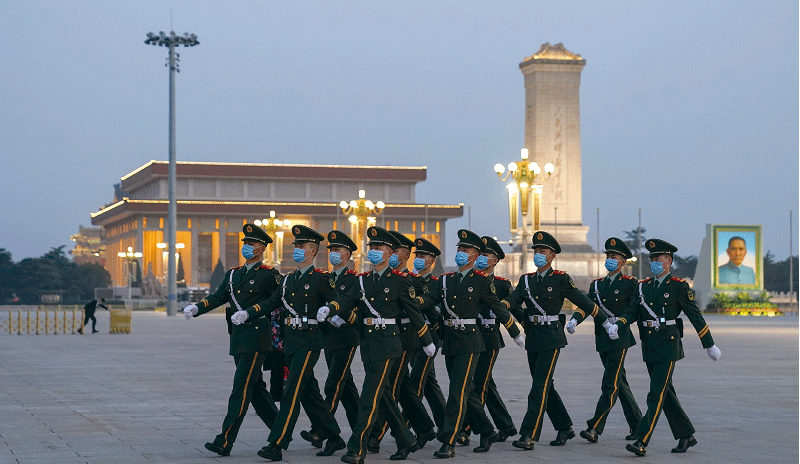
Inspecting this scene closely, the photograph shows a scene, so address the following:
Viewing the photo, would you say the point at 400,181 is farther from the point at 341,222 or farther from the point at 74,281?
the point at 74,281

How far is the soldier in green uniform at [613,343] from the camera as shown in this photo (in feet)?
36.0

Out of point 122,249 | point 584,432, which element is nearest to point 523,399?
point 584,432

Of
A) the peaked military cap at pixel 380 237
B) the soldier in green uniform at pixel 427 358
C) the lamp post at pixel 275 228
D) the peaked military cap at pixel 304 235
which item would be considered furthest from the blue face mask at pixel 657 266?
the lamp post at pixel 275 228

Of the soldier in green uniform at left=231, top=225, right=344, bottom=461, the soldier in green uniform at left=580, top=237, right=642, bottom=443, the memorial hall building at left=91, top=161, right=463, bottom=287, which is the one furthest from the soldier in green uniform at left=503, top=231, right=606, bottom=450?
the memorial hall building at left=91, top=161, right=463, bottom=287

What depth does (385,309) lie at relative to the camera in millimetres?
9852

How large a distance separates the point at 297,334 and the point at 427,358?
134 centimetres

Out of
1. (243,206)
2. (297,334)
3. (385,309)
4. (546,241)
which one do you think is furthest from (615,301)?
(243,206)

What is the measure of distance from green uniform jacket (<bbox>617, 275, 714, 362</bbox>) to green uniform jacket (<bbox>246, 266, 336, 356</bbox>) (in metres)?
2.76

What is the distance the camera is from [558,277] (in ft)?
35.7

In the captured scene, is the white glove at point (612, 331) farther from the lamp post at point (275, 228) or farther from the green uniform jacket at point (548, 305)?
the lamp post at point (275, 228)

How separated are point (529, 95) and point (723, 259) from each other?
50.8 feet

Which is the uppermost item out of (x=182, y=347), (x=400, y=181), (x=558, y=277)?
(x=400, y=181)

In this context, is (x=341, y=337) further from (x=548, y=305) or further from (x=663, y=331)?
(x=663, y=331)

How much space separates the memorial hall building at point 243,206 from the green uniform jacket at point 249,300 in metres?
111
